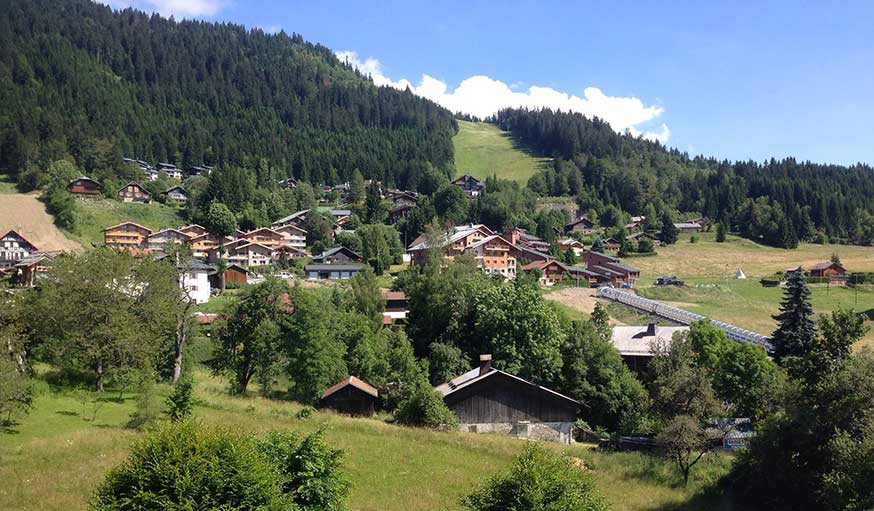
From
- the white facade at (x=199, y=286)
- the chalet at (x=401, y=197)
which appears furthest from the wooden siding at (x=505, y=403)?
the chalet at (x=401, y=197)

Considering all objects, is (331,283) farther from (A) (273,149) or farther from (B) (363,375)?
(A) (273,149)

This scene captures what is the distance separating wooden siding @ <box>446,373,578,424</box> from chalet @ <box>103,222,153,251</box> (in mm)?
60897

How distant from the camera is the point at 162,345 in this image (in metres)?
32.2

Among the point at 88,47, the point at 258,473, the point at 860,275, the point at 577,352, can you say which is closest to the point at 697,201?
the point at 860,275

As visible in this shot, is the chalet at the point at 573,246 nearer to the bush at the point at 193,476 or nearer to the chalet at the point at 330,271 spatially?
the chalet at the point at 330,271

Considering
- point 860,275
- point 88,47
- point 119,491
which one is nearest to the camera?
point 119,491

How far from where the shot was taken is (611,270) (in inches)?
3223

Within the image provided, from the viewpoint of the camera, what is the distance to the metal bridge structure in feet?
152


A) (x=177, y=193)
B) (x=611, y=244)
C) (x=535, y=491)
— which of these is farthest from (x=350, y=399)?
(x=177, y=193)

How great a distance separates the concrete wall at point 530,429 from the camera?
31.1 meters

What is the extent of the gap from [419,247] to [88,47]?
153 meters

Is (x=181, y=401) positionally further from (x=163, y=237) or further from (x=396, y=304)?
(x=163, y=237)

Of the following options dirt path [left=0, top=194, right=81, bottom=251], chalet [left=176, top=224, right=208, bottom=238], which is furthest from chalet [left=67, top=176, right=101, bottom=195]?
chalet [left=176, top=224, right=208, bottom=238]

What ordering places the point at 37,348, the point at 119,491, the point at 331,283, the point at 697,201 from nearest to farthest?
1. the point at 119,491
2. the point at 37,348
3. the point at 331,283
4. the point at 697,201
